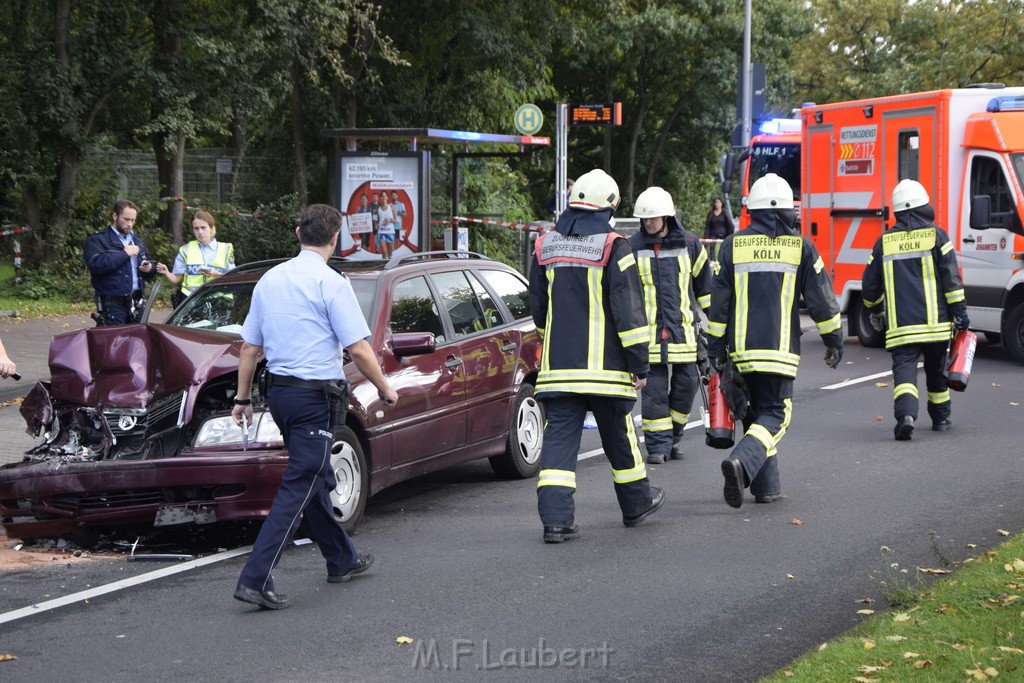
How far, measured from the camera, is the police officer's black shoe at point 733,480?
7.11 m

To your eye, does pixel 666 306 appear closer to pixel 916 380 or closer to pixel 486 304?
pixel 486 304

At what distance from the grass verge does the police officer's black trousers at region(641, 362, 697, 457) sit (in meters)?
3.43

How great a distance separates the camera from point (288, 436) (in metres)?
5.80

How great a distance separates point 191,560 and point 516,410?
2.58 m

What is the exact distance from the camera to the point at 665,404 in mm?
9141

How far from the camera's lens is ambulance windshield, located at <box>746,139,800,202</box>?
25031 millimetres

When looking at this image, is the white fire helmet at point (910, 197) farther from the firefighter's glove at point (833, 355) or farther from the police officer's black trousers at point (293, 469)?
the police officer's black trousers at point (293, 469)

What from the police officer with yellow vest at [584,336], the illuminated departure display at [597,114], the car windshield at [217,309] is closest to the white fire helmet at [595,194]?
the police officer with yellow vest at [584,336]

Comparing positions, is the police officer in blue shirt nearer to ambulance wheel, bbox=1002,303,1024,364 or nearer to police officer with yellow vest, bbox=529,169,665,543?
police officer with yellow vest, bbox=529,169,665,543

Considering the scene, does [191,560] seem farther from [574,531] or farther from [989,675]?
[989,675]

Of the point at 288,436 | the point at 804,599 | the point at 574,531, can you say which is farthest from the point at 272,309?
the point at 804,599

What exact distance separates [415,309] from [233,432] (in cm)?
161

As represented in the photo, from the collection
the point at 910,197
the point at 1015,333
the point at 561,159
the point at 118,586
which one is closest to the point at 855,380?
the point at 1015,333

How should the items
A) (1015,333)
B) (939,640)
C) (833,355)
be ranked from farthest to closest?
(1015,333) → (833,355) → (939,640)
